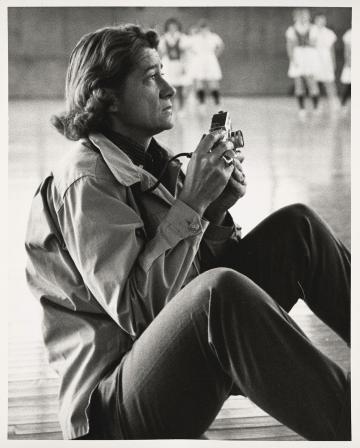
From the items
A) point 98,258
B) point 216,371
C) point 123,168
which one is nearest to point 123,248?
Answer: point 98,258

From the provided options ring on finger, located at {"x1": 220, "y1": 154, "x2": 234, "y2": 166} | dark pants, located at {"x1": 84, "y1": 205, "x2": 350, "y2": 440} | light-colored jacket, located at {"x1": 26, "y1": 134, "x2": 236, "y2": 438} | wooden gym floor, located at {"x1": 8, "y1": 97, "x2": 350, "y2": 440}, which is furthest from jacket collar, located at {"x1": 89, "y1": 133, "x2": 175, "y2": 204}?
wooden gym floor, located at {"x1": 8, "y1": 97, "x2": 350, "y2": 440}

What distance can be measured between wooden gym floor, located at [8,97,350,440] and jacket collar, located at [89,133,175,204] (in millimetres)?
577

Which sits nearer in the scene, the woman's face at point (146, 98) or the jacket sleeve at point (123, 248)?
the jacket sleeve at point (123, 248)

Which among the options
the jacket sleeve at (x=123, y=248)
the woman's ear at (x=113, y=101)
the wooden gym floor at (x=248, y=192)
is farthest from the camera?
the wooden gym floor at (x=248, y=192)

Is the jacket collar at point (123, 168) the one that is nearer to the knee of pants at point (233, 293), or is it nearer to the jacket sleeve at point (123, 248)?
the jacket sleeve at point (123, 248)

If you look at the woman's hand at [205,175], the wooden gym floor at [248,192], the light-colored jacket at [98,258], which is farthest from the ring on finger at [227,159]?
the wooden gym floor at [248,192]

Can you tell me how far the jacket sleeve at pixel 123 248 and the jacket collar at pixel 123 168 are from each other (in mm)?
25

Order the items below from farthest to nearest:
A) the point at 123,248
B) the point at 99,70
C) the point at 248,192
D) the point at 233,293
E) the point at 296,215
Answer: the point at 248,192 < the point at 296,215 < the point at 99,70 < the point at 123,248 < the point at 233,293

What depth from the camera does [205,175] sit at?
1.40m

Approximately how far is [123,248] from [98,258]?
1.8 inches

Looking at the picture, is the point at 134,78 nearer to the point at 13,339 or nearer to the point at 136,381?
the point at 136,381

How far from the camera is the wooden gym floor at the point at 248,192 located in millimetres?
1763

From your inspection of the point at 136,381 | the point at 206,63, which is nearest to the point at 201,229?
the point at 136,381

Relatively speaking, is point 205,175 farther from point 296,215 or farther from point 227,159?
point 296,215
